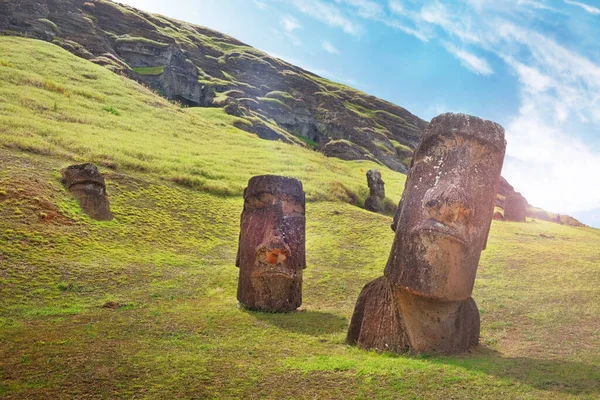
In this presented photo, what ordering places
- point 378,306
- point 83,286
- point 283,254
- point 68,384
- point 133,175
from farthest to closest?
point 133,175 < point 83,286 < point 283,254 < point 378,306 < point 68,384

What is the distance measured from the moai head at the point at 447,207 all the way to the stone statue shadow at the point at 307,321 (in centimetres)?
258

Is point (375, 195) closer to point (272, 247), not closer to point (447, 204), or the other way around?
point (272, 247)

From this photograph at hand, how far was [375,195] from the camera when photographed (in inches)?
1490

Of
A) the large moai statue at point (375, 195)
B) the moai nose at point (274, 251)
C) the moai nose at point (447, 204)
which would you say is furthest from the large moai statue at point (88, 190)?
the large moai statue at point (375, 195)

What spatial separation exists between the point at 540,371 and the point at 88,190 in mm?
19167

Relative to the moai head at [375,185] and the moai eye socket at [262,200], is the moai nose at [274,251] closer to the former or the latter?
the moai eye socket at [262,200]

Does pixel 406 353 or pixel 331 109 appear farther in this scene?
pixel 331 109

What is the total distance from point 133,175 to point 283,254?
55.5 feet

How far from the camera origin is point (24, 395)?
624 cm

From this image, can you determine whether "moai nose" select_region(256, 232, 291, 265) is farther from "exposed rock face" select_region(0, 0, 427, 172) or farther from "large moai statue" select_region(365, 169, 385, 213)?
"exposed rock face" select_region(0, 0, 427, 172)

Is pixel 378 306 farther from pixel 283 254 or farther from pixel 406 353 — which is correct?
pixel 283 254

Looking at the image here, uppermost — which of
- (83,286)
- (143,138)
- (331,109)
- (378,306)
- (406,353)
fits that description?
(331,109)

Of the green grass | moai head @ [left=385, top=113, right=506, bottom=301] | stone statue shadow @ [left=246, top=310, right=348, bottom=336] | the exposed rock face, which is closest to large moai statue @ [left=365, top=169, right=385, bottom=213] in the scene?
stone statue shadow @ [left=246, top=310, right=348, bottom=336]

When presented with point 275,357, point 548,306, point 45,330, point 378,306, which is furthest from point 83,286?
point 548,306
